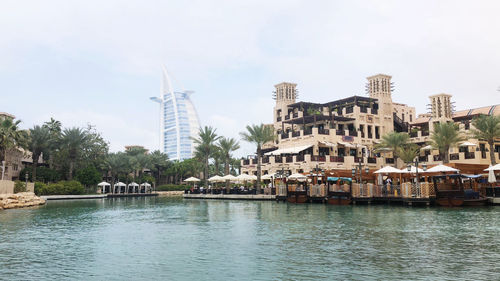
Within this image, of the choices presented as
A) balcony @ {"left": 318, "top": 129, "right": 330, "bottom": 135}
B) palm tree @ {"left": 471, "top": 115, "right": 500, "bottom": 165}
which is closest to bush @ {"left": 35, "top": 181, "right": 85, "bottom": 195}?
balcony @ {"left": 318, "top": 129, "right": 330, "bottom": 135}

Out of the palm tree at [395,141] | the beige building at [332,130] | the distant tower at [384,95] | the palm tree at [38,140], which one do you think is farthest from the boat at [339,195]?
the palm tree at [38,140]

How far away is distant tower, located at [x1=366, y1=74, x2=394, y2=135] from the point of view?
62375mm

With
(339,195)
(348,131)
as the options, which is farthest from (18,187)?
(348,131)

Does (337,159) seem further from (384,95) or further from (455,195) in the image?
(455,195)

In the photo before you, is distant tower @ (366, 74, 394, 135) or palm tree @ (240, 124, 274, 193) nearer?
palm tree @ (240, 124, 274, 193)

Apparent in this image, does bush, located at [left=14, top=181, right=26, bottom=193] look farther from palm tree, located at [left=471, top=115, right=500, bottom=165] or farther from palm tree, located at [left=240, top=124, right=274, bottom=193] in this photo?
palm tree, located at [left=471, top=115, right=500, bottom=165]

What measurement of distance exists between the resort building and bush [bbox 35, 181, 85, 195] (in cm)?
2508

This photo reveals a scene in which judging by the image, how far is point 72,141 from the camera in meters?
66.9

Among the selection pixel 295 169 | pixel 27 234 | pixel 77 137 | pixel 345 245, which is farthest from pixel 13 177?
pixel 345 245

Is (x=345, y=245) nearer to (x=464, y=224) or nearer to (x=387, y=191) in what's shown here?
(x=464, y=224)

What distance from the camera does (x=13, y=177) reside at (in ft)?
204

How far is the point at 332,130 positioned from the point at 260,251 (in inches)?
1733

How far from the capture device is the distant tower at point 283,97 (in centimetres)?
6819

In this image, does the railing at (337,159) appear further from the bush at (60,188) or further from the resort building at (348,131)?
the bush at (60,188)
